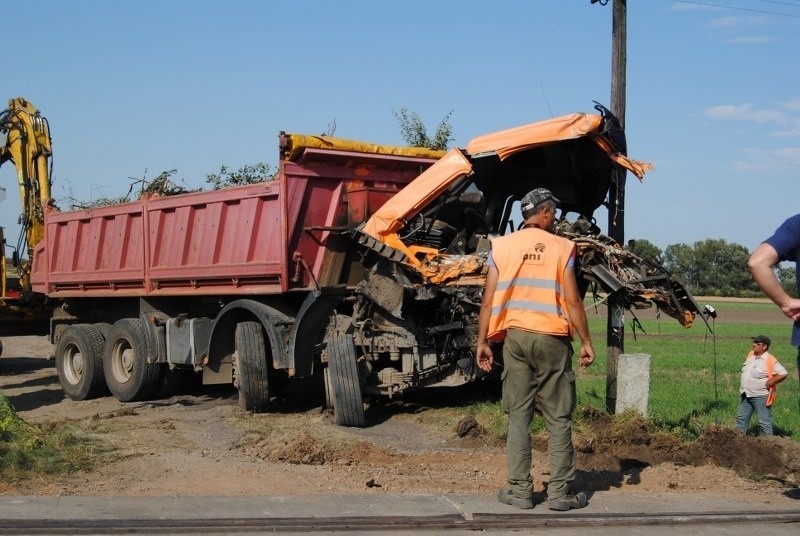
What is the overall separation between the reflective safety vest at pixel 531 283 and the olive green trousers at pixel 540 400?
0.28 feet

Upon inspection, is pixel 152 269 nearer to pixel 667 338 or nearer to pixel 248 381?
pixel 248 381

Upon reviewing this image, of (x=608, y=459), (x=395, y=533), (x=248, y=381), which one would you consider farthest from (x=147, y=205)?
(x=395, y=533)

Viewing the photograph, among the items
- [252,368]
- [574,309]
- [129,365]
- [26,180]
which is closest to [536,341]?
[574,309]

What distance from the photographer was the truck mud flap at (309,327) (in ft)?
34.1

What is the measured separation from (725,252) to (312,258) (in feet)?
235

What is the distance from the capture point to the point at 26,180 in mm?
16734

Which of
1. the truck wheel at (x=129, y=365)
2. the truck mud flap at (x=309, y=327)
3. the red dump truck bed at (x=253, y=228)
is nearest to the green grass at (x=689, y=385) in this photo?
the truck mud flap at (x=309, y=327)

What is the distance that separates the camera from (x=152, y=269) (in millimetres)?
12914

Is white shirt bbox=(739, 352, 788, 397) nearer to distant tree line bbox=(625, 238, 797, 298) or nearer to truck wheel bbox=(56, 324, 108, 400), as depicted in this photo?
truck wheel bbox=(56, 324, 108, 400)

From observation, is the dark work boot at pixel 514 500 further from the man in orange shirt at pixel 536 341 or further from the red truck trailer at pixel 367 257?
the red truck trailer at pixel 367 257

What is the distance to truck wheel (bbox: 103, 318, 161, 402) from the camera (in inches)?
512

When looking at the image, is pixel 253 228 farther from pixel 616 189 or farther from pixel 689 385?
pixel 689 385

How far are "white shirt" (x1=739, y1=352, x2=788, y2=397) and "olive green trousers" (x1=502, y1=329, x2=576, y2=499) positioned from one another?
4250 millimetres

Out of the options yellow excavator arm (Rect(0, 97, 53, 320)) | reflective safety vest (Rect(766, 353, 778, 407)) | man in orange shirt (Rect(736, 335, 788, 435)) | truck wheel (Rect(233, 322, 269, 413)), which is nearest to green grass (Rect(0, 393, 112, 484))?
truck wheel (Rect(233, 322, 269, 413))
